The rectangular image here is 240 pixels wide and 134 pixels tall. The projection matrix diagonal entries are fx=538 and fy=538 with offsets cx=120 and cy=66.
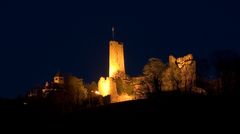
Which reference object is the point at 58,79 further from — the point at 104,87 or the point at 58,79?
the point at 104,87

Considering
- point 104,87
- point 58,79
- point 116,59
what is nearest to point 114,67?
point 116,59

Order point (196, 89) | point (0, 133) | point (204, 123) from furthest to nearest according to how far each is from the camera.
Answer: point (196, 89), point (0, 133), point (204, 123)

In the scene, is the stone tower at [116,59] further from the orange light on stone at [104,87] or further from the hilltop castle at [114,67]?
the orange light on stone at [104,87]

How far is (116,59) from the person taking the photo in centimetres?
8738

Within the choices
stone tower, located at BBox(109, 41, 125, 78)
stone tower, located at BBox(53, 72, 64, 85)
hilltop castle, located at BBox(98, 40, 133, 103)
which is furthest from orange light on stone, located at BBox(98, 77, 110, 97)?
stone tower, located at BBox(109, 41, 125, 78)

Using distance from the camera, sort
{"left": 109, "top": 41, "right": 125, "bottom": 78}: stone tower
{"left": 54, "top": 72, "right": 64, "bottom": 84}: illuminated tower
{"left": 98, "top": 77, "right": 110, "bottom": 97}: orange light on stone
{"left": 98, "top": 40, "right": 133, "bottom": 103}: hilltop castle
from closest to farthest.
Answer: {"left": 98, "top": 77, "right": 110, "bottom": 97}: orange light on stone < {"left": 98, "top": 40, "right": 133, "bottom": 103}: hilltop castle < {"left": 54, "top": 72, "right": 64, "bottom": 84}: illuminated tower < {"left": 109, "top": 41, "right": 125, "bottom": 78}: stone tower

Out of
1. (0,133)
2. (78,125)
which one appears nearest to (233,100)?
(78,125)

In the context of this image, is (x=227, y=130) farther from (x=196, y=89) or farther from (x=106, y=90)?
(x=106, y=90)

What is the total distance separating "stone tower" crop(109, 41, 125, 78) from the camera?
86.0 m

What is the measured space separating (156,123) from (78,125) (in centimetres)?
681

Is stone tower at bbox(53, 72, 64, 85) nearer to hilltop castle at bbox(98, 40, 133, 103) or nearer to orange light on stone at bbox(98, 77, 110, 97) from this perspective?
hilltop castle at bbox(98, 40, 133, 103)

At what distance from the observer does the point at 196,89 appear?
210 feet

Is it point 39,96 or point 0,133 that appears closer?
point 0,133

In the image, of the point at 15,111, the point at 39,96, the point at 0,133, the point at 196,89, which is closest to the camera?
the point at 0,133
